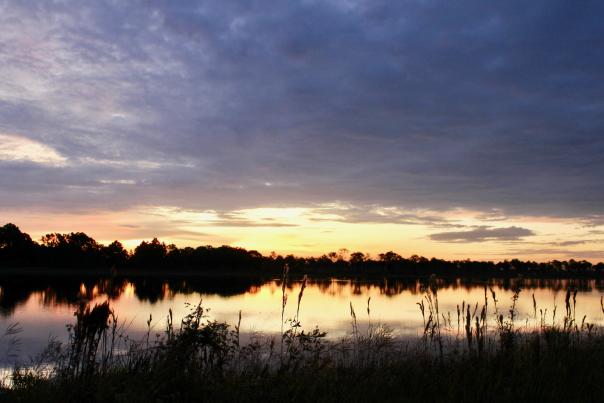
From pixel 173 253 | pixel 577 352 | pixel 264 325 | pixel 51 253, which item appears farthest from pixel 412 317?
pixel 173 253

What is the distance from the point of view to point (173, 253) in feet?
438

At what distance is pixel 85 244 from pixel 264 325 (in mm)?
110634

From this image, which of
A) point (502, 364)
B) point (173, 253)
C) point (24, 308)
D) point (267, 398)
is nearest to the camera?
point (267, 398)

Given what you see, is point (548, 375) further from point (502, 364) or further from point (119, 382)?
point (119, 382)

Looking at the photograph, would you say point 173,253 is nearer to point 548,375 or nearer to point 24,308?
point 24,308

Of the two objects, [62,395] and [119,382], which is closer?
[62,395]

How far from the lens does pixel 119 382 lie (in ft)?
20.0

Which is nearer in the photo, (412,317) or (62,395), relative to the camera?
(62,395)

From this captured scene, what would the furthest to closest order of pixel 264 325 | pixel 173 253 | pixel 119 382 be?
pixel 173 253
pixel 264 325
pixel 119 382

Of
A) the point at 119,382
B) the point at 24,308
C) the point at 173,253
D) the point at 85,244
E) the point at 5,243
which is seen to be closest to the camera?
the point at 119,382

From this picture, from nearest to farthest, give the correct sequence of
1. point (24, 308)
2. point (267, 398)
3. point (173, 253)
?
point (267, 398) → point (24, 308) → point (173, 253)

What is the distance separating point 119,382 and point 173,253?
132 m

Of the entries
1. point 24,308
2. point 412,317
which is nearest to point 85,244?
point 24,308

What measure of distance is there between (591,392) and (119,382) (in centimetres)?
572
